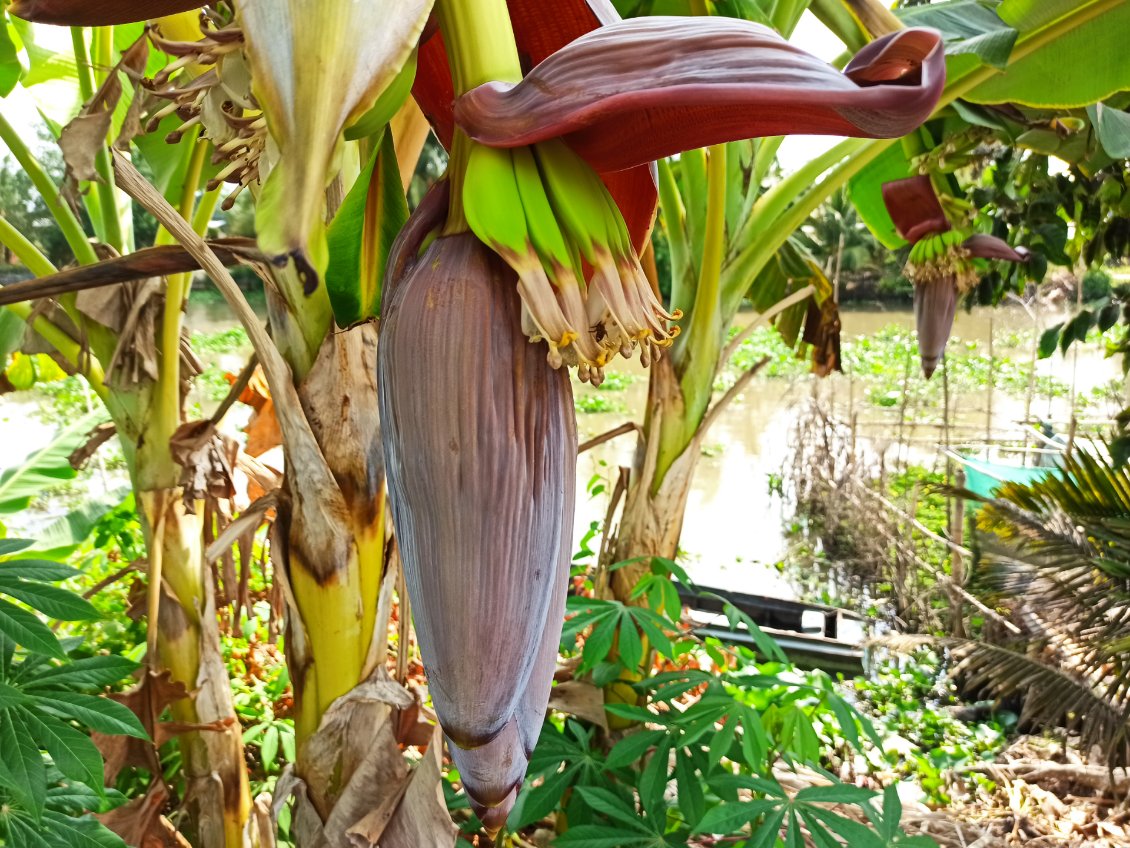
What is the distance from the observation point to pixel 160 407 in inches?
31.2

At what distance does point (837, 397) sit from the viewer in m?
5.75

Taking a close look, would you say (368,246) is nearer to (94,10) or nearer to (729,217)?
(94,10)

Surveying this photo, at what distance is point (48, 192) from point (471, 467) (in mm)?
837

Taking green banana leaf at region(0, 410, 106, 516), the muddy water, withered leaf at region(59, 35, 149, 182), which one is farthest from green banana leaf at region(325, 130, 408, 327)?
the muddy water

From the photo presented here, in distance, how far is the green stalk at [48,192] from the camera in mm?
750

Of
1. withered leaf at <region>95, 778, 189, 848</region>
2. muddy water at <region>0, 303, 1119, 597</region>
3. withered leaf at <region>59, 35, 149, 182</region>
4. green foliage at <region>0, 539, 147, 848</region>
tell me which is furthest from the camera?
muddy water at <region>0, 303, 1119, 597</region>

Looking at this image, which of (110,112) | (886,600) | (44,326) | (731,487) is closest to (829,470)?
(886,600)

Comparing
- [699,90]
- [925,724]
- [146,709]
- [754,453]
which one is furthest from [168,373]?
[754,453]

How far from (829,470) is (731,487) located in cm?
109

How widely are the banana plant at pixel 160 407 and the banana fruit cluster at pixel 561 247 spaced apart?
2.26ft

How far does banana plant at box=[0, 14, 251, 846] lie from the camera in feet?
2.45

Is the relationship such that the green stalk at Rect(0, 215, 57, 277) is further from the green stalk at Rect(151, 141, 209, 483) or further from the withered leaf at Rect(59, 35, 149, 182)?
the withered leaf at Rect(59, 35, 149, 182)

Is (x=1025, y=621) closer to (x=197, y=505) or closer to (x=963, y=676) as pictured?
(x=963, y=676)

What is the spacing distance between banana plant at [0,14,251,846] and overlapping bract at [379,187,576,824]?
0.66 metres
